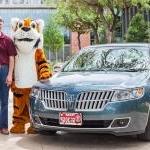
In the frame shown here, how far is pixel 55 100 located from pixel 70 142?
817 mm

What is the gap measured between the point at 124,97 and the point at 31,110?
4.85ft

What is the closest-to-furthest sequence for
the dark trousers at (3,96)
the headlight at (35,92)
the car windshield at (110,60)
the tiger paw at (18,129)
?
1. the headlight at (35,92)
2. the car windshield at (110,60)
3. the dark trousers at (3,96)
4. the tiger paw at (18,129)

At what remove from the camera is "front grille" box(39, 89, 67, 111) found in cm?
913

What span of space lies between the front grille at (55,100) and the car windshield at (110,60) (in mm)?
1145

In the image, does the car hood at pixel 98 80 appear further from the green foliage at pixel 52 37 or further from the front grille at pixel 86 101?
the green foliage at pixel 52 37

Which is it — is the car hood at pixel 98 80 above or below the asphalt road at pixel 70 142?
above

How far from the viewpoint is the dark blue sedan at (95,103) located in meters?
8.92

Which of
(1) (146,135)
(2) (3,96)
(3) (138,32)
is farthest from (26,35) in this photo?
(3) (138,32)

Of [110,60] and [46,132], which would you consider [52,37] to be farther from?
[46,132]

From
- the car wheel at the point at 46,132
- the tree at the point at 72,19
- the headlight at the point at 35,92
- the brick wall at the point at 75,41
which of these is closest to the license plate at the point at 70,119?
the headlight at the point at 35,92

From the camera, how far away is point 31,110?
959cm

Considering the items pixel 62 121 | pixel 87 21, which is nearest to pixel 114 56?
pixel 62 121

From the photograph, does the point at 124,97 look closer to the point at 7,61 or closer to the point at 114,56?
the point at 114,56

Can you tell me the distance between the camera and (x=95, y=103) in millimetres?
8938
